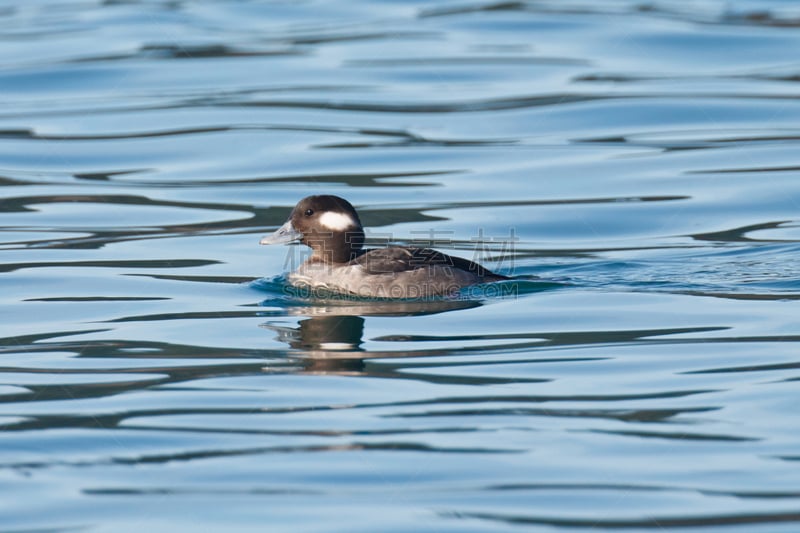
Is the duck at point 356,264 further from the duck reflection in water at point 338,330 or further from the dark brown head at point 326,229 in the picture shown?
the duck reflection in water at point 338,330

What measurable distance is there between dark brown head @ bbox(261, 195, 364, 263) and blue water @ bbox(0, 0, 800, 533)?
0.45 meters

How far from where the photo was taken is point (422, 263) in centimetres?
1025

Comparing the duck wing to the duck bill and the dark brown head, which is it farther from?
the duck bill

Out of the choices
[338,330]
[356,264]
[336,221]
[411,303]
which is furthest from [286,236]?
[338,330]

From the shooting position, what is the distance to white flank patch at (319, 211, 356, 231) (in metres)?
10.6

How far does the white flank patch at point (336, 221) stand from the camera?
418 inches

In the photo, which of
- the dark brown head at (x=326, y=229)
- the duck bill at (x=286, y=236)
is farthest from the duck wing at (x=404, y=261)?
the duck bill at (x=286, y=236)

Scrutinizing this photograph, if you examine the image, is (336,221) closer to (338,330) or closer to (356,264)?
(356,264)

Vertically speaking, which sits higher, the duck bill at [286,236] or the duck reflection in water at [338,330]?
the duck bill at [286,236]

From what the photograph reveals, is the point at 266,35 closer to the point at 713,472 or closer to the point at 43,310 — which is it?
the point at 43,310

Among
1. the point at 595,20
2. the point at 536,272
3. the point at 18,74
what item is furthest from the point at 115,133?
the point at 595,20

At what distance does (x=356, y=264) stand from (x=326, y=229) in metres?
0.44

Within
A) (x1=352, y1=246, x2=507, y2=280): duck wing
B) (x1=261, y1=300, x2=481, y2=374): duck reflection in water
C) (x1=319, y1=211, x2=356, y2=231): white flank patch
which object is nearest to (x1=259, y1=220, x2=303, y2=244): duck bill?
(x1=319, y1=211, x2=356, y2=231): white flank patch

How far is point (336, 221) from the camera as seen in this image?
34.9 ft
